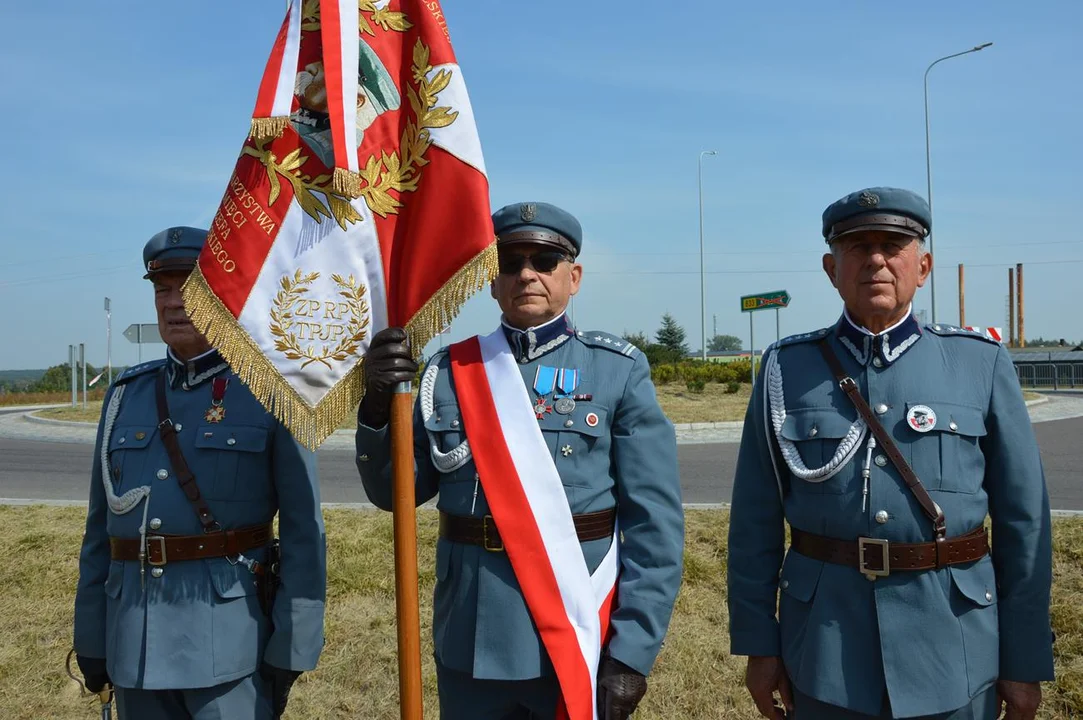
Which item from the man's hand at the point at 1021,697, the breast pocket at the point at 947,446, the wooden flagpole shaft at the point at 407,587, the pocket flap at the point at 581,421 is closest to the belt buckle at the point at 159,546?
the wooden flagpole shaft at the point at 407,587

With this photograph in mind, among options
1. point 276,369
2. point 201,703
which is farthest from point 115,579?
point 276,369

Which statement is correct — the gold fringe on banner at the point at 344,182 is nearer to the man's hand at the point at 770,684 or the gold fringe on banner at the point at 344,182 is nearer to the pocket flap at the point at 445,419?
the pocket flap at the point at 445,419

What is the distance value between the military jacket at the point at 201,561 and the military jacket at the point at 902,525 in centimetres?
130

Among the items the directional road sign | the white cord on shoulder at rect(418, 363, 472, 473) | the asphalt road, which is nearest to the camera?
the white cord on shoulder at rect(418, 363, 472, 473)

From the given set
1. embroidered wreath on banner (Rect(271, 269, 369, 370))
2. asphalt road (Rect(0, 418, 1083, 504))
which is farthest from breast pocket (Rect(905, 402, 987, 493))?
asphalt road (Rect(0, 418, 1083, 504))

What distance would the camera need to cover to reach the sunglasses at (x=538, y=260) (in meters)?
2.57

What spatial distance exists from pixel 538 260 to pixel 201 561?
1338mm

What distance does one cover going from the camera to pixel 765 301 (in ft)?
69.1

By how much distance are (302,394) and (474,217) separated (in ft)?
2.28

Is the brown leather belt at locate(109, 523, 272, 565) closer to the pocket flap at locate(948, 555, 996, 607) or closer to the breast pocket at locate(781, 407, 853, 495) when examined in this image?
the breast pocket at locate(781, 407, 853, 495)

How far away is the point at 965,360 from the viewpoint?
2.41m

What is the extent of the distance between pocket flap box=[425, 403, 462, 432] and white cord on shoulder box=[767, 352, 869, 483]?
94cm

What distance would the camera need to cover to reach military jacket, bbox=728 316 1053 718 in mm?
2207

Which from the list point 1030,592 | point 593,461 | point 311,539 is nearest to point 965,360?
point 1030,592
